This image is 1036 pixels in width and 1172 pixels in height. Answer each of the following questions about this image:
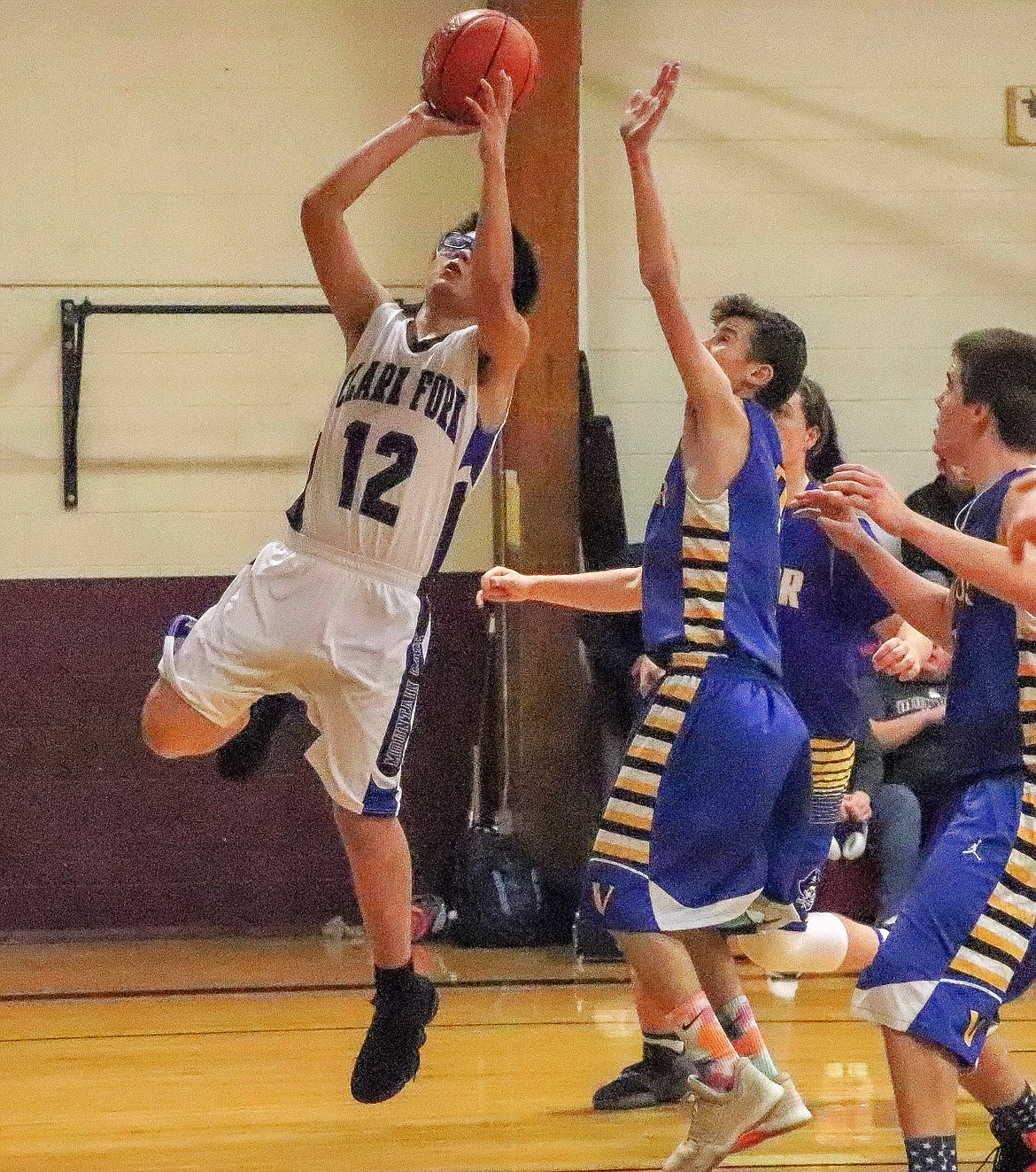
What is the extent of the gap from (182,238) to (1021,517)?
16.3ft

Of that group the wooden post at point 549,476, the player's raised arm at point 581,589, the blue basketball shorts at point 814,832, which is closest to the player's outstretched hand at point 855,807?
the wooden post at point 549,476

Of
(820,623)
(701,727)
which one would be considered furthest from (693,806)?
(820,623)

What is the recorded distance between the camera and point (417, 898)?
6852 millimetres

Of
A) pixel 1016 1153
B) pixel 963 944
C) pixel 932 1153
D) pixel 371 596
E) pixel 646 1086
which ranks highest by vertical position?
pixel 371 596

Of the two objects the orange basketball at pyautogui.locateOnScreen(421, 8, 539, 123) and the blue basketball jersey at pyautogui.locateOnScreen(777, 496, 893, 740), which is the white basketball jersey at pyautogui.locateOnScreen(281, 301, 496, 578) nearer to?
the orange basketball at pyautogui.locateOnScreen(421, 8, 539, 123)

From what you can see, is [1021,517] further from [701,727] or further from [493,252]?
[493,252]

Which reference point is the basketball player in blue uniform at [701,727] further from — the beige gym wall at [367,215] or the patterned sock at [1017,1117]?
the beige gym wall at [367,215]

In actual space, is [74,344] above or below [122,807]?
above

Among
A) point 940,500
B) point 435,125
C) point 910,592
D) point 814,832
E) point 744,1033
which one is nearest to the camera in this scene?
point 910,592

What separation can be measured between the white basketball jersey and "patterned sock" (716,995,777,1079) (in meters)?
1.31

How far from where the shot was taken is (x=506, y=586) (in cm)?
424

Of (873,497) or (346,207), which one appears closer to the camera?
(873,497)

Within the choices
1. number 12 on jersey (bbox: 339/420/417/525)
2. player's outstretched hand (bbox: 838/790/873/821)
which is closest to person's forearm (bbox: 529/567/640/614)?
number 12 on jersey (bbox: 339/420/417/525)

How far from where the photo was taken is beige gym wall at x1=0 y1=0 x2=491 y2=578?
714 cm
